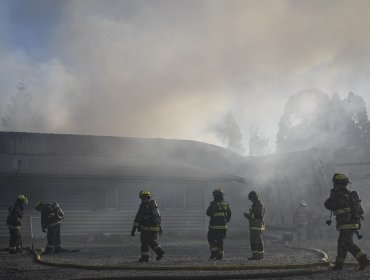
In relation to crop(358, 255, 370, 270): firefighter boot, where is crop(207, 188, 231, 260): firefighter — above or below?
above

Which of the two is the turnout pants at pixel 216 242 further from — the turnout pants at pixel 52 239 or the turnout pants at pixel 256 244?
the turnout pants at pixel 52 239

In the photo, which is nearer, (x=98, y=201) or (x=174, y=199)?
(x=98, y=201)

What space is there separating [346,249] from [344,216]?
0.61 metres

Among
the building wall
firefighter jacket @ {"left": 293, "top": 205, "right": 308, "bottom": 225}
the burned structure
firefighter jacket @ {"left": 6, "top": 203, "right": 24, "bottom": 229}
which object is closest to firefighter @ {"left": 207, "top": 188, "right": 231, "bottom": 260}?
firefighter jacket @ {"left": 6, "top": 203, "right": 24, "bottom": 229}

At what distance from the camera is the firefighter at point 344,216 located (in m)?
8.64

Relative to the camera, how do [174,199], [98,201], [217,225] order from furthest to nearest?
[174,199], [98,201], [217,225]

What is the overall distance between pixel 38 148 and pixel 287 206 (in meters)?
13.5

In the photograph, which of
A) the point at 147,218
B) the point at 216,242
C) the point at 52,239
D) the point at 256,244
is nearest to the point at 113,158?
the point at 52,239

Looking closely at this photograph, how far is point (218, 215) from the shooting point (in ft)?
38.3

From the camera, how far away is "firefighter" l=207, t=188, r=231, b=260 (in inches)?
447

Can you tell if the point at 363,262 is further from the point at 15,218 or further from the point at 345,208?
the point at 15,218

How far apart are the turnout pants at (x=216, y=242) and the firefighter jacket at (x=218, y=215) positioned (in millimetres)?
122

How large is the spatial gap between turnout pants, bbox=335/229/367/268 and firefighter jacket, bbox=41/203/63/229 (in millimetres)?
8230

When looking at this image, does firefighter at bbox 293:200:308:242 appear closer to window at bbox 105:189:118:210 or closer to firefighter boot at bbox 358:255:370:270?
window at bbox 105:189:118:210
